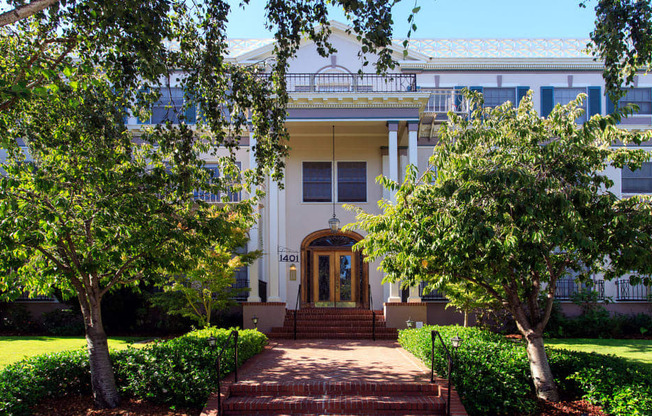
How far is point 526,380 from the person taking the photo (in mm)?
9648

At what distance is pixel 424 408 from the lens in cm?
877

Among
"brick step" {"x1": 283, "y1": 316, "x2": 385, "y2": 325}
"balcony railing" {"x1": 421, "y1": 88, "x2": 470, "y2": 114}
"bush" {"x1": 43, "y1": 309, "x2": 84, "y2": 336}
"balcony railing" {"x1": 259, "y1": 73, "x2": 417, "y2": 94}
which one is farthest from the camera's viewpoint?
"balcony railing" {"x1": 421, "y1": 88, "x2": 470, "y2": 114}

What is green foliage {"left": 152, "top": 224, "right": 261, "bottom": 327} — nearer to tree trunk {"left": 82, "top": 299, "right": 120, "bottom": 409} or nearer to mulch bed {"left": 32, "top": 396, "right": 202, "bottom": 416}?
tree trunk {"left": 82, "top": 299, "right": 120, "bottom": 409}

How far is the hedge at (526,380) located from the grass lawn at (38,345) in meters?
8.95

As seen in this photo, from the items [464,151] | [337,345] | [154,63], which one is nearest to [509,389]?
[464,151]

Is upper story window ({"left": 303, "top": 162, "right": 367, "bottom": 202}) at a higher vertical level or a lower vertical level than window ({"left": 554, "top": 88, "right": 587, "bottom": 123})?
lower

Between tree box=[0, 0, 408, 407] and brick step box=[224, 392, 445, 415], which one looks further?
brick step box=[224, 392, 445, 415]

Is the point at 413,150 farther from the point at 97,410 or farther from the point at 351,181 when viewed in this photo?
the point at 97,410

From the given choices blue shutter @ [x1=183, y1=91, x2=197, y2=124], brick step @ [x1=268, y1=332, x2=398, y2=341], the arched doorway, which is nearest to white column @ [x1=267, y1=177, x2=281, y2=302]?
brick step @ [x1=268, y1=332, x2=398, y2=341]

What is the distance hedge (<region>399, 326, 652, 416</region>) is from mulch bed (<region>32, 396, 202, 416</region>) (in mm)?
4621

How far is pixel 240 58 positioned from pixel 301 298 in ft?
29.9

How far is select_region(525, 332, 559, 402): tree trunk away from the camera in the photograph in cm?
933

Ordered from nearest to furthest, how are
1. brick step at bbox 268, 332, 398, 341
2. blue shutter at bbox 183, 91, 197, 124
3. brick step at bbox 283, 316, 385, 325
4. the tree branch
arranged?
the tree branch → blue shutter at bbox 183, 91, 197, 124 → brick step at bbox 268, 332, 398, 341 → brick step at bbox 283, 316, 385, 325

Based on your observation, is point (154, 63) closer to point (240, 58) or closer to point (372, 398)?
point (372, 398)
